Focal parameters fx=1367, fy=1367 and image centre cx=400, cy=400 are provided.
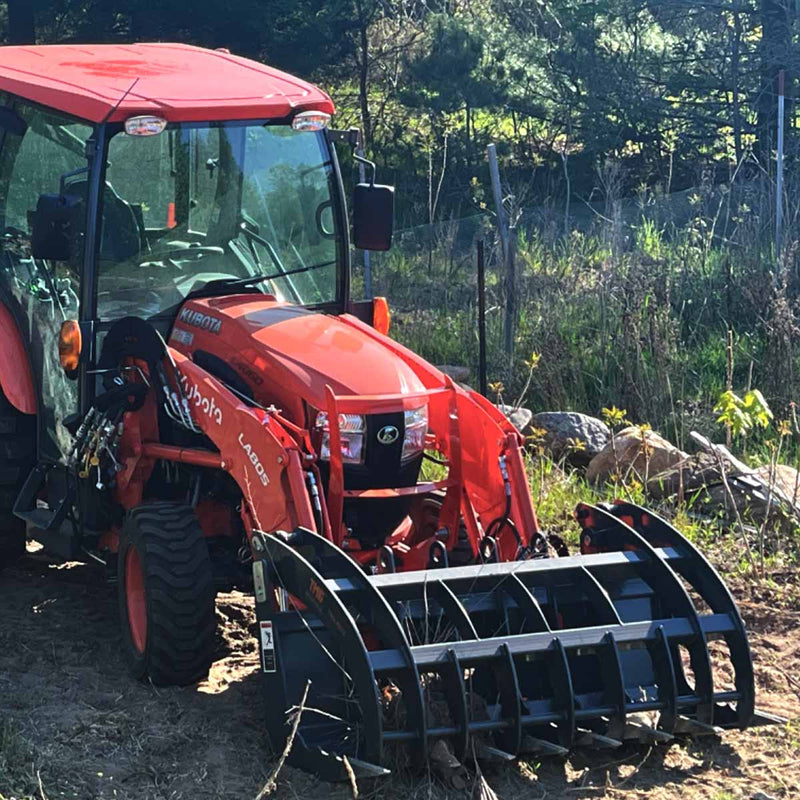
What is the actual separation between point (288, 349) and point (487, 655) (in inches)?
62.6

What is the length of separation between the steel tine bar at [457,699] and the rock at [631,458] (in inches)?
138

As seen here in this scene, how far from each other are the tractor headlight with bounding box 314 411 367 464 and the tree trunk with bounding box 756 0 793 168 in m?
9.61

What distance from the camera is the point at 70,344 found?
5.50 m

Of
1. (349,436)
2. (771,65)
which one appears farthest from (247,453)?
(771,65)

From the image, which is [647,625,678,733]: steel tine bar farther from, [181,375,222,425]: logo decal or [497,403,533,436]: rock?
[497,403,533,436]: rock

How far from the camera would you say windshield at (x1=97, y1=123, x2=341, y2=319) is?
5.64 metres

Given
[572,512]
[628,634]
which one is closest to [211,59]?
[572,512]

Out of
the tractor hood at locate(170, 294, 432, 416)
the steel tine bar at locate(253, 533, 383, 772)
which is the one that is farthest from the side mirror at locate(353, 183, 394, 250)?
the steel tine bar at locate(253, 533, 383, 772)

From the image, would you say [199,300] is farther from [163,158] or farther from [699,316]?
[699,316]

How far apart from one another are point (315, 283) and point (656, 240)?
5536 millimetres

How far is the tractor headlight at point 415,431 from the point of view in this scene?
202 inches

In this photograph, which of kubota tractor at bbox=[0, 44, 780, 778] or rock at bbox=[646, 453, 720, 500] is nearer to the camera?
kubota tractor at bbox=[0, 44, 780, 778]

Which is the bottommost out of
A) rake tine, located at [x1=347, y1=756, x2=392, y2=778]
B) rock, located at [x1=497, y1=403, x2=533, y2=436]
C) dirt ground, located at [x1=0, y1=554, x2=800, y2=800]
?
dirt ground, located at [x1=0, y1=554, x2=800, y2=800]

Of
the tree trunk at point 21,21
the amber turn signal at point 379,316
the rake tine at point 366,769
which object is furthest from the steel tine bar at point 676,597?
the tree trunk at point 21,21
